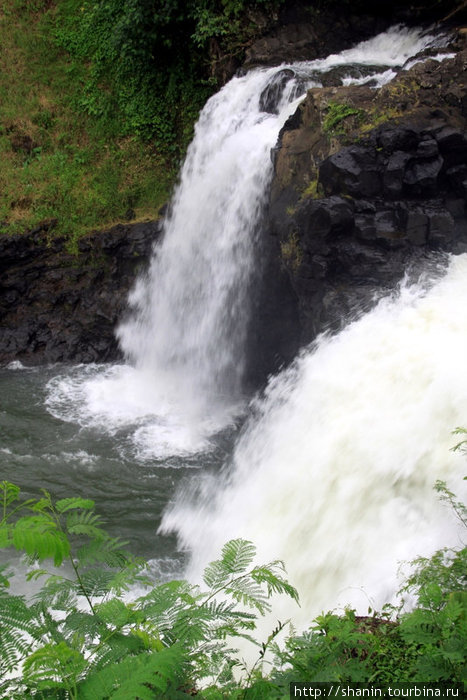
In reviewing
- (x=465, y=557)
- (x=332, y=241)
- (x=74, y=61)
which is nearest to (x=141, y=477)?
(x=332, y=241)

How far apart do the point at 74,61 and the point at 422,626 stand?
48.6 feet

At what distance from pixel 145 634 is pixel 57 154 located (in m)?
12.9

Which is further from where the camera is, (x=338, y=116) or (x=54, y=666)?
(x=338, y=116)

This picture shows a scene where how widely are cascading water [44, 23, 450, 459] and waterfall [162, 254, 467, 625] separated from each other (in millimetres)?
2191

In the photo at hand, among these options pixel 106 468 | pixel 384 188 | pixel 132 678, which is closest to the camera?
pixel 132 678

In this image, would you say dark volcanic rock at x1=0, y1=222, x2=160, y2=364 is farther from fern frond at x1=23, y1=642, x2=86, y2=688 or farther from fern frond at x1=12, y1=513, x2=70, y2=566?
fern frond at x1=23, y1=642, x2=86, y2=688

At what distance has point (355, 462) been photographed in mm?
5156

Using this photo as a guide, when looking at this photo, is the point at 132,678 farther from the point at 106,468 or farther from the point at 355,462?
the point at 106,468

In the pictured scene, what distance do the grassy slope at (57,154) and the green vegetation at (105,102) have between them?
0.02 meters

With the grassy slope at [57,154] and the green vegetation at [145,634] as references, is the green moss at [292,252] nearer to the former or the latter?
the grassy slope at [57,154]

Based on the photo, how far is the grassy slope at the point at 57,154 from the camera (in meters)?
12.4

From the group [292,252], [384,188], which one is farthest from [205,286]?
[384,188]

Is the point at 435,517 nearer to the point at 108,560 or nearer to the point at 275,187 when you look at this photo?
the point at 108,560

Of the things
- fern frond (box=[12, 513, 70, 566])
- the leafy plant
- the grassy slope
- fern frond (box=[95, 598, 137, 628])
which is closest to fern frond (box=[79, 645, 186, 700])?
the leafy plant
